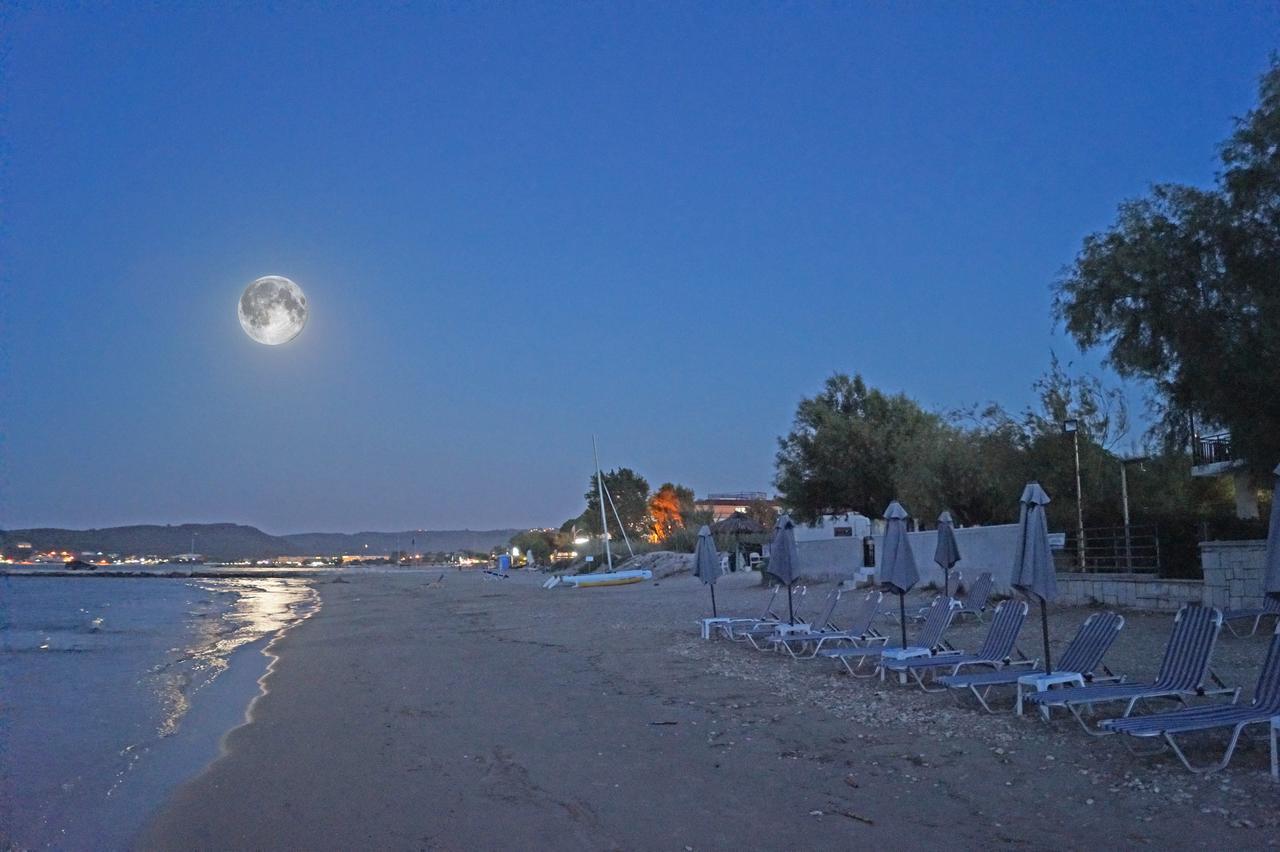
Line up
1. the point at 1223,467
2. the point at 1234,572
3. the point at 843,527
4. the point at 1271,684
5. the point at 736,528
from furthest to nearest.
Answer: the point at 843,527, the point at 736,528, the point at 1223,467, the point at 1234,572, the point at 1271,684

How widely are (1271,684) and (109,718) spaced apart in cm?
1315

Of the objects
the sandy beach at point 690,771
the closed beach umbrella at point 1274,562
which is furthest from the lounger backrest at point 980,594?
the closed beach umbrella at point 1274,562

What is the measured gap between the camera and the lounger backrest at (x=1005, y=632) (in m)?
9.98

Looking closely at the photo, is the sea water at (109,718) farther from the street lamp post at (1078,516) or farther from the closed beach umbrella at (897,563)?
the street lamp post at (1078,516)

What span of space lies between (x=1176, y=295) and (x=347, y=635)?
18.7m

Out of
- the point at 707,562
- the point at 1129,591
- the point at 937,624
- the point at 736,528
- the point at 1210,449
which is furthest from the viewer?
the point at 736,528

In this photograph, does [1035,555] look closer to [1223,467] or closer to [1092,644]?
[1092,644]

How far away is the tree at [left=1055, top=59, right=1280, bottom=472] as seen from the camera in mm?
14312

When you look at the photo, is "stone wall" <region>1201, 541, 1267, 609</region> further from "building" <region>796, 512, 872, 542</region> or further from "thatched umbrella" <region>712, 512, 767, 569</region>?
"building" <region>796, 512, 872, 542</region>

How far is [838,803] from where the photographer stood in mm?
6297

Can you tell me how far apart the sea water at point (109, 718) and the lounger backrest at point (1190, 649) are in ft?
25.9

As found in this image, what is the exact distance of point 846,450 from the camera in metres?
34.0

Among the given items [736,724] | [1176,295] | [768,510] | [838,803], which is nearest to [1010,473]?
[1176,295]

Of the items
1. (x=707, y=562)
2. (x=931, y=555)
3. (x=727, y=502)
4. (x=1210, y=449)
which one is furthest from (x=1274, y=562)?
(x=727, y=502)
